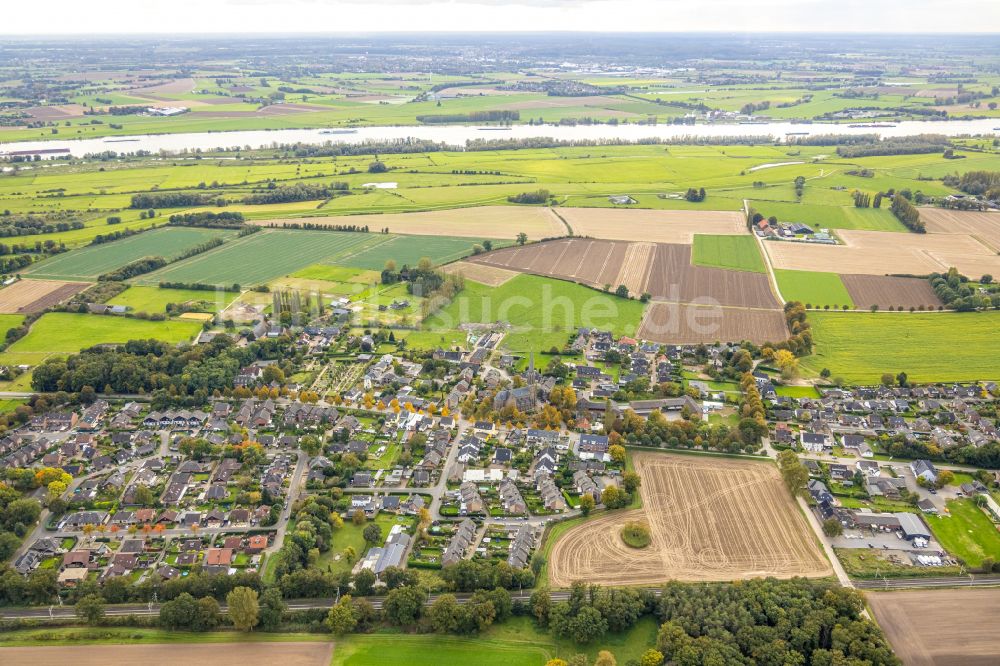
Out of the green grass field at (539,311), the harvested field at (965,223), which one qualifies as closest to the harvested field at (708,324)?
the green grass field at (539,311)

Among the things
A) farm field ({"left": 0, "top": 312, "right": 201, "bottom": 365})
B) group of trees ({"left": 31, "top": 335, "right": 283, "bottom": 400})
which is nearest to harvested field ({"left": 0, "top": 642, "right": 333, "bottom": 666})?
group of trees ({"left": 31, "top": 335, "right": 283, "bottom": 400})

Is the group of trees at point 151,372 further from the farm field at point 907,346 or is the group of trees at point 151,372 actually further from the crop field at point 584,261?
the farm field at point 907,346

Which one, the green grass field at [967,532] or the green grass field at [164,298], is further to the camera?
the green grass field at [164,298]

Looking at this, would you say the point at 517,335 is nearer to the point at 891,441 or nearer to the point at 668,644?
the point at 891,441

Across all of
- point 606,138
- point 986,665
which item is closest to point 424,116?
point 606,138

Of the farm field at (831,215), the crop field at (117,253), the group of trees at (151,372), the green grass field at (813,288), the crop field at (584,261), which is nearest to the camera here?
the group of trees at (151,372)
